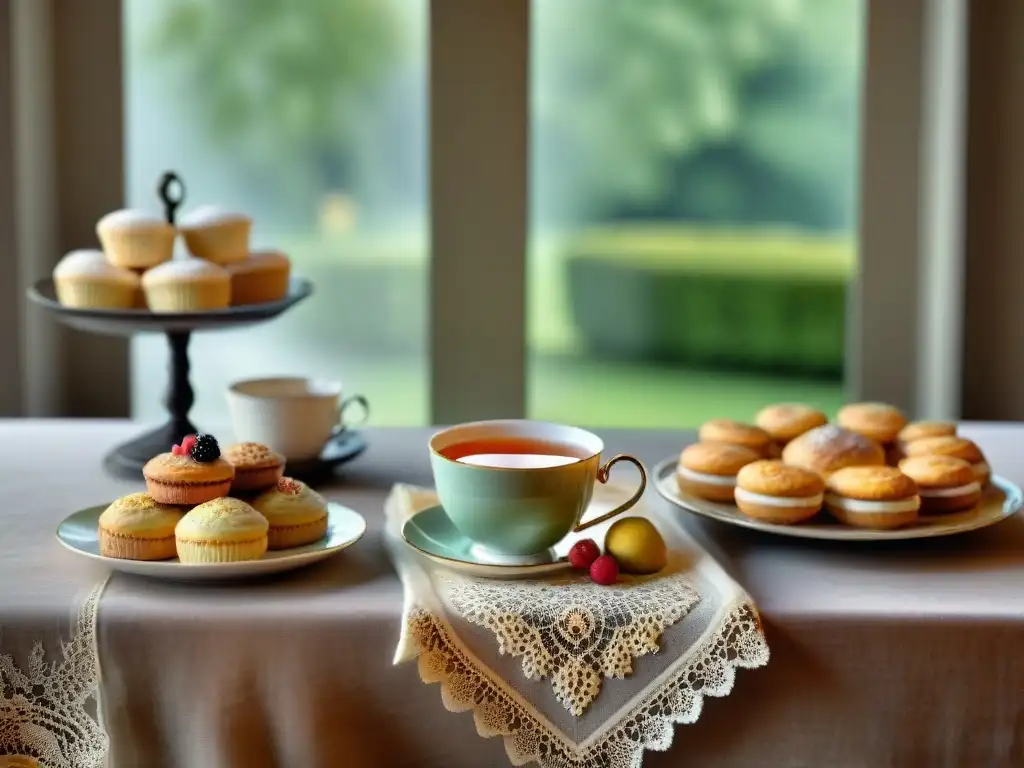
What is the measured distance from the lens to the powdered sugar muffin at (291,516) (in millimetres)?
1016

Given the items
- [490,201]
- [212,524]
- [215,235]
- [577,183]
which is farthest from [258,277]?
[577,183]

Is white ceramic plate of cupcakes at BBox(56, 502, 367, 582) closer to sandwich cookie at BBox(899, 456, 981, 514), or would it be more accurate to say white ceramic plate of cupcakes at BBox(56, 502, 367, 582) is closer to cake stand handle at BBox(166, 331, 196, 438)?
cake stand handle at BBox(166, 331, 196, 438)

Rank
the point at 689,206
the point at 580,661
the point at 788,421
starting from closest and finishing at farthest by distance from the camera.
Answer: the point at 580,661 → the point at 788,421 → the point at 689,206

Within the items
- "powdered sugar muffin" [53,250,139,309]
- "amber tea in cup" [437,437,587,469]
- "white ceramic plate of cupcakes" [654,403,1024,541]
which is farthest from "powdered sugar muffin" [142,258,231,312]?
"white ceramic plate of cupcakes" [654,403,1024,541]

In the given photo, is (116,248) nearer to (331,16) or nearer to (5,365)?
(5,365)

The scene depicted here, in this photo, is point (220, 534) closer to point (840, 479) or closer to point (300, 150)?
point (840, 479)

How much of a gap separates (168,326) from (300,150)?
149cm

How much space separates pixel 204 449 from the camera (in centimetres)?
101

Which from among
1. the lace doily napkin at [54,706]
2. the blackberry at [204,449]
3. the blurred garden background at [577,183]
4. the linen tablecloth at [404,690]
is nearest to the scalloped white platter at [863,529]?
the linen tablecloth at [404,690]

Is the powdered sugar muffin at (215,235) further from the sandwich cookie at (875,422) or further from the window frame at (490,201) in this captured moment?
the window frame at (490,201)

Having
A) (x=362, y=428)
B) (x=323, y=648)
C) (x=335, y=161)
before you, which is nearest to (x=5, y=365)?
(x=335, y=161)

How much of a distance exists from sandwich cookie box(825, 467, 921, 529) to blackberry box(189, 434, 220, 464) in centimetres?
51

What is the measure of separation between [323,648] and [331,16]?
202 cm

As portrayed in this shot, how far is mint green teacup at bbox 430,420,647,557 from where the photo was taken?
964 millimetres
